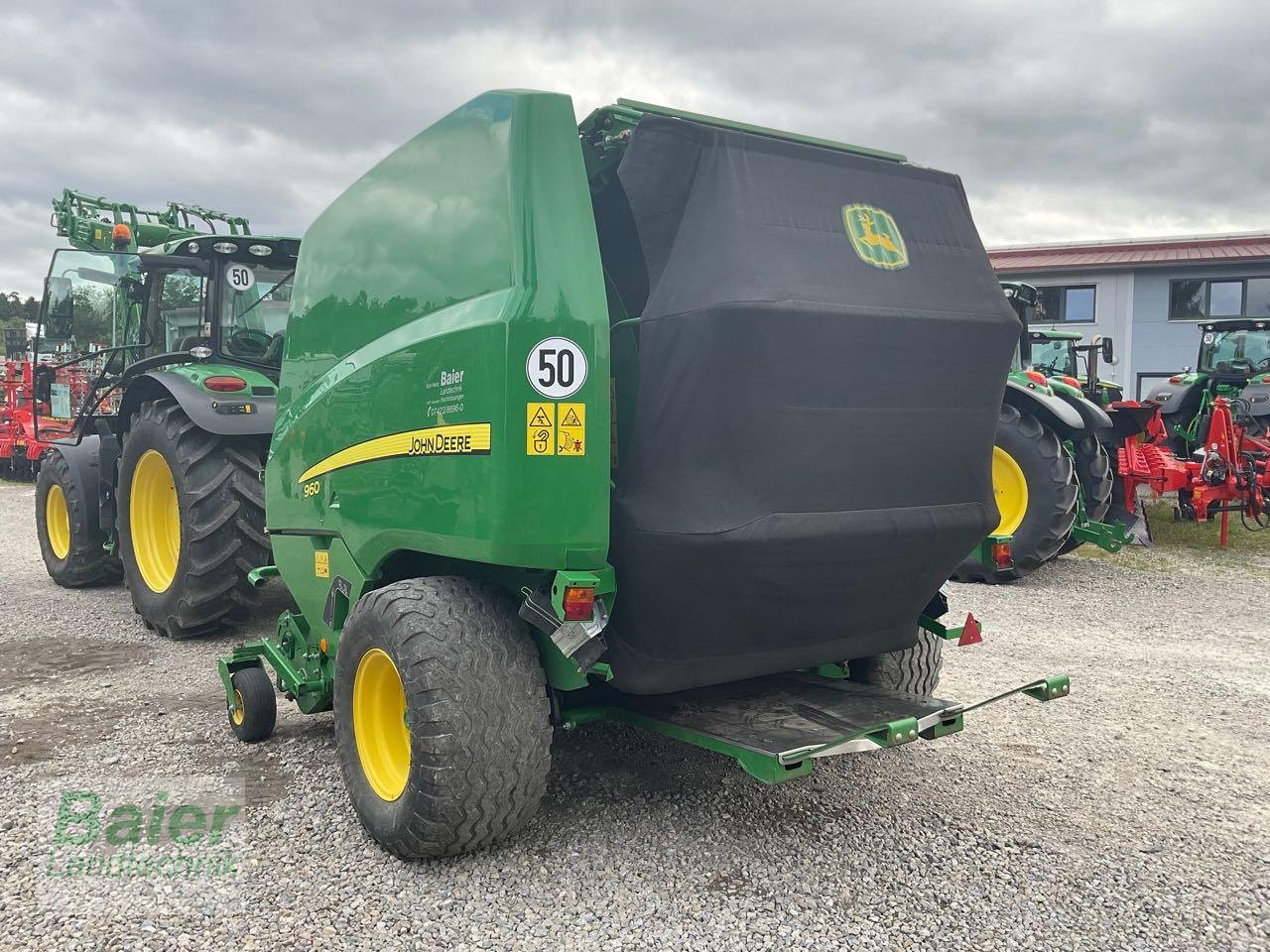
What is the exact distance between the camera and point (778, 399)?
9.28 feet

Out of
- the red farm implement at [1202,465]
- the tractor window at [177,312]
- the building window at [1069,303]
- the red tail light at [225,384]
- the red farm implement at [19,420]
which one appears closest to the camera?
the red tail light at [225,384]

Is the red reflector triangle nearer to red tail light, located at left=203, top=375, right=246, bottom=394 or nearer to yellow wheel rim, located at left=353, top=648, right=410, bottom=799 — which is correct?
yellow wheel rim, located at left=353, top=648, right=410, bottom=799

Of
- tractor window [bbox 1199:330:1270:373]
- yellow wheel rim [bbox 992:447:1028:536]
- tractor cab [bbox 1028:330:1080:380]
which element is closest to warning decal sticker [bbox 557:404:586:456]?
yellow wheel rim [bbox 992:447:1028:536]

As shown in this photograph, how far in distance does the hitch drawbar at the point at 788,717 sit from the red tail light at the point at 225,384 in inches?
142

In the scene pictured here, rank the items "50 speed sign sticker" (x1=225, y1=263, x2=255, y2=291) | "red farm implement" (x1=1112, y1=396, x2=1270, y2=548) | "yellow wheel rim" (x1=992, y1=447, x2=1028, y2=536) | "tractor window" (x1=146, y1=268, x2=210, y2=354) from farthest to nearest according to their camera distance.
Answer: "red farm implement" (x1=1112, y1=396, x2=1270, y2=548) < "yellow wheel rim" (x1=992, y1=447, x2=1028, y2=536) < "tractor window" (x1=146, y1=268, x2=210, y2=354) < "50 speed sign sticker" (x1=225, y1=263, x2=255, y2=291)

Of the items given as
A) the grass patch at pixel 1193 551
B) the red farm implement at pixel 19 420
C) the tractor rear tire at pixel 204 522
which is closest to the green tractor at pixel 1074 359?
the grass patch at pixel 1193 551

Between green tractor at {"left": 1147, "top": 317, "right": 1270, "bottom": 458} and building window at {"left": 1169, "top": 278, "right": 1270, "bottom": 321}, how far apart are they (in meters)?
11.6

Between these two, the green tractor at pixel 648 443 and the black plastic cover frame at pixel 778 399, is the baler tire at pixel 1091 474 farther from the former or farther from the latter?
the black plastic cover frame at pixel 778 399

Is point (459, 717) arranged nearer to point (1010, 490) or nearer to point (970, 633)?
point (970, 633)

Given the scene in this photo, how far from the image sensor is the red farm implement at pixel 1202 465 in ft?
29.5

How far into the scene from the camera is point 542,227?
285cm

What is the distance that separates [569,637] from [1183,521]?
10.4m

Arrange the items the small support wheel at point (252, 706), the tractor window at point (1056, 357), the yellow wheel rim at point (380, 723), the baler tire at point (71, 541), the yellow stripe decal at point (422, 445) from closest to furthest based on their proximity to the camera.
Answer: the yellow stripe decal at point (422, 445), the yellow wheel rim at point (380, 723), the small support wheel at point (252, 706), the baler tire at point (71, 541), the tractor window at point (1056, 357)

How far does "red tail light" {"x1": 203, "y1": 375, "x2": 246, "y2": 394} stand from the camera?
595 centimetres
